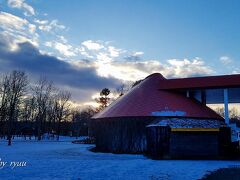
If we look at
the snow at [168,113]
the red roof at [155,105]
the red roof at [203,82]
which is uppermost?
the red roof at [203,82]

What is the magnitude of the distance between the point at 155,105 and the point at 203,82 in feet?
18.9

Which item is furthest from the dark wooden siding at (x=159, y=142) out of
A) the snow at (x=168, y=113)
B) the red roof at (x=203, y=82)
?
the red roof at (x=203, y=82)

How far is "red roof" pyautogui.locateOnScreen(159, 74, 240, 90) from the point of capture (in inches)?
1201

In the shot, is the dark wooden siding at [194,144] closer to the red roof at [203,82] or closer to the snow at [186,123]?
the snow at [186,123]

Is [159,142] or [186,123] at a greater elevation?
[186,123]

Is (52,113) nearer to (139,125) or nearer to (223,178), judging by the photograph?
(139,125)

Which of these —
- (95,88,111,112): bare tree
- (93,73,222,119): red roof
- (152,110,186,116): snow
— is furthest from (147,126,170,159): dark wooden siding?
(95,88,111,112): bare tree

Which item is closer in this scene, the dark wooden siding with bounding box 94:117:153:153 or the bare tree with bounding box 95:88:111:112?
the dark wooden siding with bounding box 94:117:153:153

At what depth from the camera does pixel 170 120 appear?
88.6 feet

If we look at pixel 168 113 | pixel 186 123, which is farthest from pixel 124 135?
pixel 186 123

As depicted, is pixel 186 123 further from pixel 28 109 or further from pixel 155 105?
pixel 28 109

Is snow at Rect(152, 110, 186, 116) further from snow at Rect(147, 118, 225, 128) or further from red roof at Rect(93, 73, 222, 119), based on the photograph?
snow at Rect(147, 118, 225, 128)

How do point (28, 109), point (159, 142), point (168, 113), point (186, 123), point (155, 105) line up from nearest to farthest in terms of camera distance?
point (159, 142) → point (186, 123) → point (168, 113) → point (155, 105) → point (28, 109)

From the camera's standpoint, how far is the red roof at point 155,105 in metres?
29.4
